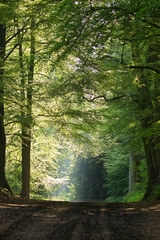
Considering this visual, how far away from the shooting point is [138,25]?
772cm

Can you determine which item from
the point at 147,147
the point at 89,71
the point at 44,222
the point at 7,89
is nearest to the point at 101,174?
the point at 147,147

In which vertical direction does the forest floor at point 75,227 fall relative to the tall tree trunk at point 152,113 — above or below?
below

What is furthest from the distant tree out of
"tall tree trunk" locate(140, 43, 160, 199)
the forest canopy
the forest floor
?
the forest floor

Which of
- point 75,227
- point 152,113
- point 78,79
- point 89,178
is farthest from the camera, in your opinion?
point 89,178

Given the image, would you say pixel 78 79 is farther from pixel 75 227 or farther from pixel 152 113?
pixel 75 227

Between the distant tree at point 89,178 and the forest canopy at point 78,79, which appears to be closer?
the forest canopy at point 78,79

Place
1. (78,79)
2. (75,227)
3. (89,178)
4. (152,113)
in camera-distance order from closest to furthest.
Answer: (75,227)
(152,113)
(78,79)
(89,178)

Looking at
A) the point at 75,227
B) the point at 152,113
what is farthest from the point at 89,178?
the point at 75,227

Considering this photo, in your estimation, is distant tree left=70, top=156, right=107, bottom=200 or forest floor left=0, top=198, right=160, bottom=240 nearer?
forest floor left=0, top=198, right=160, bottom=240

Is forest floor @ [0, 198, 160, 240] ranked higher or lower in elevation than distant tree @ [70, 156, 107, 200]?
lower

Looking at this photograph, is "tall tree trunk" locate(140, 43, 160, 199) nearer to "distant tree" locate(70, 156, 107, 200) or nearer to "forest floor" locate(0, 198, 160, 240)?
"forest floor" locate(0, 198, 160, 240)

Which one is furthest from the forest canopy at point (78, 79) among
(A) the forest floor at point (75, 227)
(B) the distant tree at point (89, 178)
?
(B) the distant tree at point (89, 178)

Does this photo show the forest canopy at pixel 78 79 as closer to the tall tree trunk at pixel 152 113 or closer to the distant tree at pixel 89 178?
the tall tree trunk at pixel 152 113

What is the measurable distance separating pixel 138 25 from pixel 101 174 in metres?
38.9
